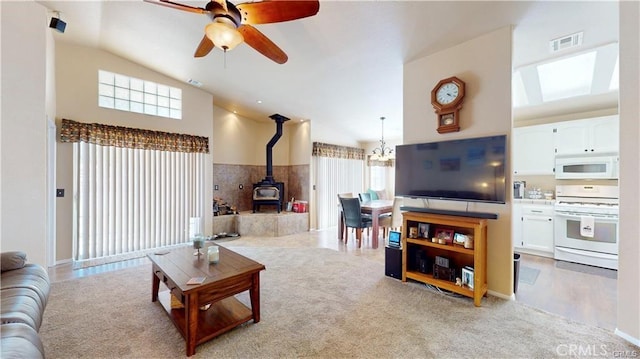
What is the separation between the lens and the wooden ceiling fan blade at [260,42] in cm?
205

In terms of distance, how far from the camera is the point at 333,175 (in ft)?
21.7

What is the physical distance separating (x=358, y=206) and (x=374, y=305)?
2.19 metres

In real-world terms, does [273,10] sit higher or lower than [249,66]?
lower

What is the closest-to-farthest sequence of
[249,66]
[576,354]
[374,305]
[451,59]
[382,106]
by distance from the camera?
[576,354] → [374,305] → [451,59] → [249,66] → [382,106]

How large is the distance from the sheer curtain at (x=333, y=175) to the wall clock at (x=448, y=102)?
3.47 m

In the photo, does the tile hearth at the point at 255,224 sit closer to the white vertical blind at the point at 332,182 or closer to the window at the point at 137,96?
the white vertical blind at the point at 332,182

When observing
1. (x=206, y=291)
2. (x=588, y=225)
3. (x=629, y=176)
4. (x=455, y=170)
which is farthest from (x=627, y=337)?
(x=206, y=291)

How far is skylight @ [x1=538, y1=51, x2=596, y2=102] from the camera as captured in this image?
3.17m

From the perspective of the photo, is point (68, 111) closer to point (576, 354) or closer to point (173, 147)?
point (173, 147)

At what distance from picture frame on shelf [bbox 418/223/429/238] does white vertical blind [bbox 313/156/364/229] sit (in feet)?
11.5

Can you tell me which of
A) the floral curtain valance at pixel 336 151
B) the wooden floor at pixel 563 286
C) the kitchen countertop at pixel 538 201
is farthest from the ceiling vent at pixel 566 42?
the floral curtain valance at pixel 336 151

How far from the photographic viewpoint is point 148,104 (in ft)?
14.6

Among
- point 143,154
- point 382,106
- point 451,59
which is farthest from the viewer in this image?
point 382,106

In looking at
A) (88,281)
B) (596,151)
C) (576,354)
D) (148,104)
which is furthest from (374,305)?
(148,104)
